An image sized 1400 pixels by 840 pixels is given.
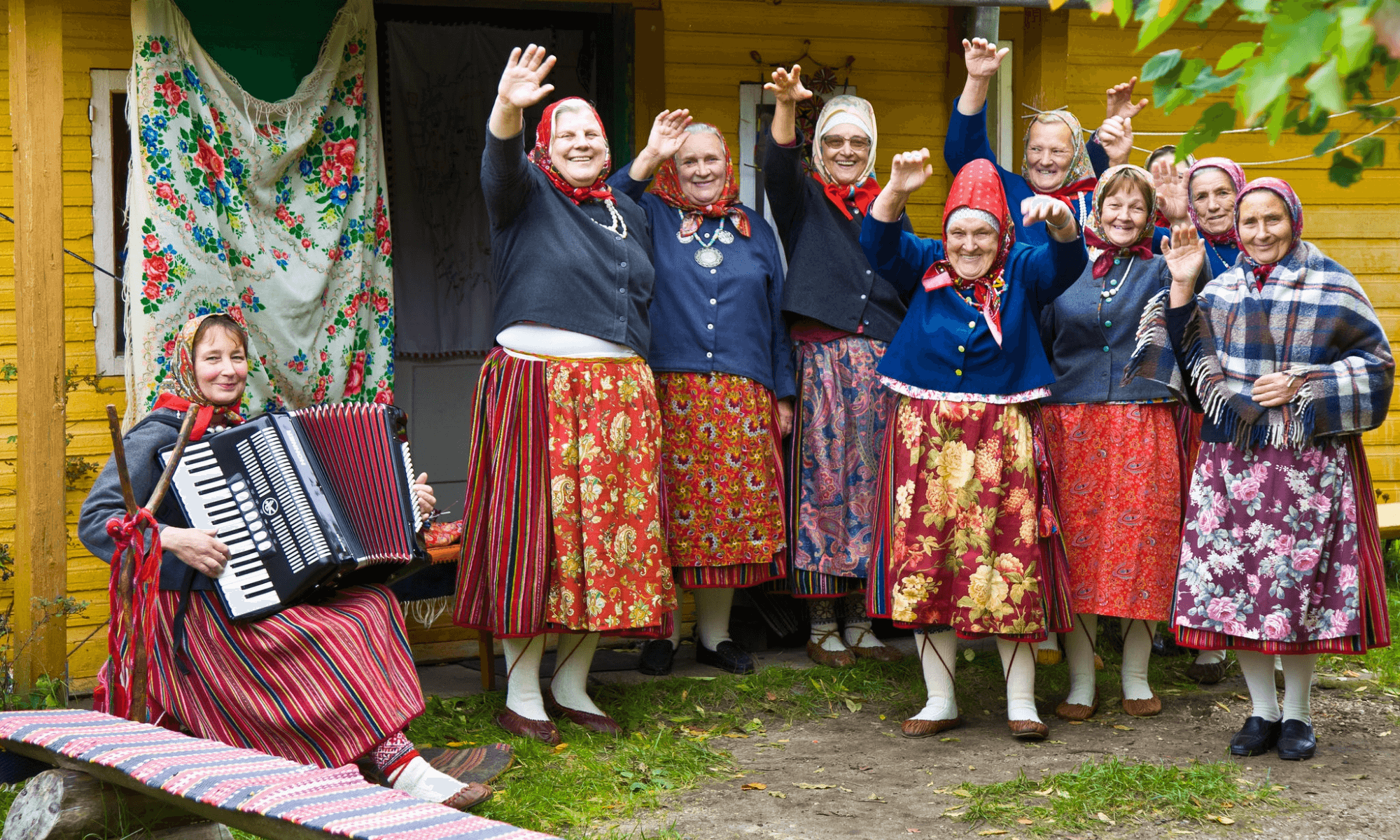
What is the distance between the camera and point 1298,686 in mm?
3729

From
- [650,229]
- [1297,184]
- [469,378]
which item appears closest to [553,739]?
[650,229]

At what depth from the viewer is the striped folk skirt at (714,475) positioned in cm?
430

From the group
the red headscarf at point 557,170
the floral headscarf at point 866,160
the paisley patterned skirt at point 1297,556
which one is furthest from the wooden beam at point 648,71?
the paisley patterned skirt at point 1297,556

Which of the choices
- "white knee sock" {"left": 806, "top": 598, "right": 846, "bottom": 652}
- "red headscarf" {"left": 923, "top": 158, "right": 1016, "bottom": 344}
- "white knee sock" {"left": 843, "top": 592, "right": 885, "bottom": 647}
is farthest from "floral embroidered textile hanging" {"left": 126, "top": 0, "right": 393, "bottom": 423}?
"red headscarf" {"left": 923, "top": 158, "right": 1016, "bottom": 344}

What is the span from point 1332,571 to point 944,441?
116 cm

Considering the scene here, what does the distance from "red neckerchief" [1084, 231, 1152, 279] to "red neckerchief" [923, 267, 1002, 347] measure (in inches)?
16.3

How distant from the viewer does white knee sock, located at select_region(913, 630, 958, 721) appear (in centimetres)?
396

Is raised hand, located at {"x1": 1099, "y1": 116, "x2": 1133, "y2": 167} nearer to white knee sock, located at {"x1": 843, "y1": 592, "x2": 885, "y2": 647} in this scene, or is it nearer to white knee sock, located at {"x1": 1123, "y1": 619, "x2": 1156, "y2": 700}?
white knee sock, located at {"x1": 1123, "y1": 619, "x2": 1156, "y2": 700}

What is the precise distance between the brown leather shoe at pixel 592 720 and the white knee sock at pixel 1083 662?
1.54m

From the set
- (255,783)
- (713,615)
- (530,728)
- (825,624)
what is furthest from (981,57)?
(255,783)

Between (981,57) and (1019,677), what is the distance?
→ 2054 mm

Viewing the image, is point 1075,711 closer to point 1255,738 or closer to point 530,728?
point 1255,738

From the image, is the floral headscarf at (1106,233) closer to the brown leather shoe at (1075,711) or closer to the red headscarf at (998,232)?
the red headscarf at (998,232)

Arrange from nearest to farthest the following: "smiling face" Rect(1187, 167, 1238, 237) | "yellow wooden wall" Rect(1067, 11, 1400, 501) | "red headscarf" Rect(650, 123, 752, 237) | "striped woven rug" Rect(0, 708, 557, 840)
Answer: "striped woven rug" Rect(0, 708, 557, 840) < "smiling face" Rect(1187, 167, 1238, 237) < "red headscarf" Rect(650, 123, 752, 237) < "yellow wooden wall" Rect(1067, 11, 1400, 501)
